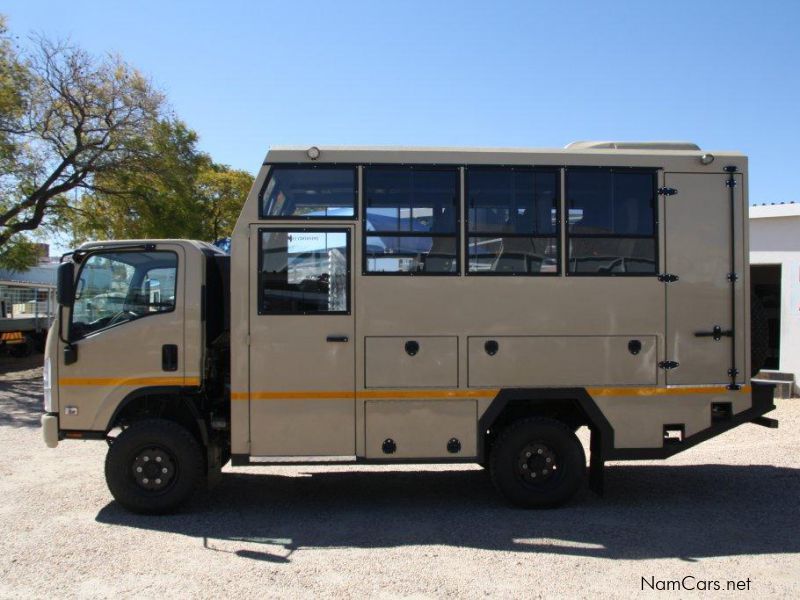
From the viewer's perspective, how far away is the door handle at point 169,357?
248 inches

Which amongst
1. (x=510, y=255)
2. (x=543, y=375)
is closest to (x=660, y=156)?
(x=510, y=255)

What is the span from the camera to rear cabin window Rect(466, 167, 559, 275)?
20.9 feet

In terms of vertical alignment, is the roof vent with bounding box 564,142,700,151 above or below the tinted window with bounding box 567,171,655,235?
above

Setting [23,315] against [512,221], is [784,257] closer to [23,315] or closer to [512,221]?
[512,221]

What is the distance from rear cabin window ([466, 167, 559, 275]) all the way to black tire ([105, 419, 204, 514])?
3113mm

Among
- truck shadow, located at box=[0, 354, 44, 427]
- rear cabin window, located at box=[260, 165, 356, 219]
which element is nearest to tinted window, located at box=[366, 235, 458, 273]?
rear cabin window, located at box=[260, 165, 356, 219]

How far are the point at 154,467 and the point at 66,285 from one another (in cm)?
189

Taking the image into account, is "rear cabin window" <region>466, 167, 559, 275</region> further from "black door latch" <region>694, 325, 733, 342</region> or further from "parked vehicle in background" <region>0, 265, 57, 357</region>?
"parked vehicle in background" <region>0, 265, 57, 357</region>

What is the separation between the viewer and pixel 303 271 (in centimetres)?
631

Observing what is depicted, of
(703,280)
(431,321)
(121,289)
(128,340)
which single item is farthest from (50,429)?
(703,280)

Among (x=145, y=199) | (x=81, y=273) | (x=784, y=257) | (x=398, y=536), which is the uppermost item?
(x=145, y=199)

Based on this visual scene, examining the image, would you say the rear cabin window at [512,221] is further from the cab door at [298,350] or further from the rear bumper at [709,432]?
the rear bumper at [709,432]

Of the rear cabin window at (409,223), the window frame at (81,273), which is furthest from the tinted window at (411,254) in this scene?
the window frame at (81,273)

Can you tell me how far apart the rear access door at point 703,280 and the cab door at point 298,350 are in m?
3.09
